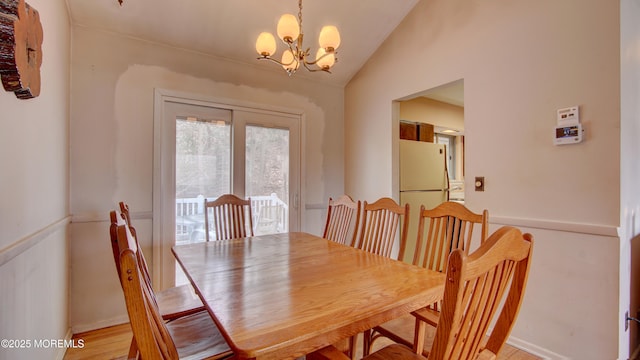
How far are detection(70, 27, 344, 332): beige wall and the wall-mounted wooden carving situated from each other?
3.58ft

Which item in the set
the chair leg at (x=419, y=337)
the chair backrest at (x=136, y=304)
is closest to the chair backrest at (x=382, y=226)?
the chair leg at (x=419, y=337)

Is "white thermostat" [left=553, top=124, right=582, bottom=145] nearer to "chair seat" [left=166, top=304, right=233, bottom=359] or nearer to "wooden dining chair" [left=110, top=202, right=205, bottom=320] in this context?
"chair seat" [left=166, top=304, right=233, bottom=359]

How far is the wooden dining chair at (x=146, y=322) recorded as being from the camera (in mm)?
607

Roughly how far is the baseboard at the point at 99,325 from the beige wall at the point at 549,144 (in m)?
3.00

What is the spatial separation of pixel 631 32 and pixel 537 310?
186 centimetres

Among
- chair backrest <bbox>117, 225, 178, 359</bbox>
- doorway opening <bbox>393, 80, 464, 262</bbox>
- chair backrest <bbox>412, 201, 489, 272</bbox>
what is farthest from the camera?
doorway opening <bbox>393, 80, 464, 262</bbox>

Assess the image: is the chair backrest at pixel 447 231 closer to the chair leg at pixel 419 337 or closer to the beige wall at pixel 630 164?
the chair leg at pixel 419 337

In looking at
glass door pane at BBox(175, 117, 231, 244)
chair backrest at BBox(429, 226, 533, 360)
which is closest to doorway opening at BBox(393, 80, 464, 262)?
glass door pane at BBox(175, 117, 231, 244)

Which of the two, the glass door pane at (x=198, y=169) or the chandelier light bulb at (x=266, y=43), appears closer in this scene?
the chandelier light bulb at (x=266, y=43)

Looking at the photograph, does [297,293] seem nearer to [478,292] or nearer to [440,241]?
[478,292]

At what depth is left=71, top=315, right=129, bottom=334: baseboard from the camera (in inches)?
88.1

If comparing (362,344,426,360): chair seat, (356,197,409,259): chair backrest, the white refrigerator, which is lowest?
(362,344,426,360): chair seat

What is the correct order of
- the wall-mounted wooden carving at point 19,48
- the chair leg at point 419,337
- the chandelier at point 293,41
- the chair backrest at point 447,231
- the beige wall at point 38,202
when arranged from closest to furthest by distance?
the wall-mounted wooden carving at point 19,48 < the beige wall at point 38,202 < the chair leg at point 419,337 < the chair backrest at point 447,231 < the chandelier at point 293,41

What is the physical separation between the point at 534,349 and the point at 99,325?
126 inches
